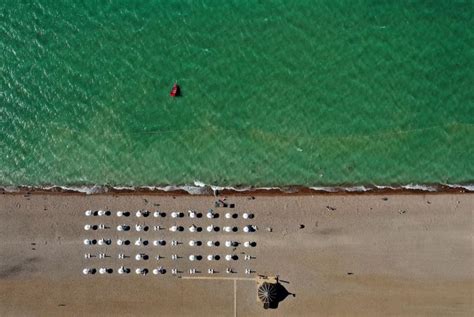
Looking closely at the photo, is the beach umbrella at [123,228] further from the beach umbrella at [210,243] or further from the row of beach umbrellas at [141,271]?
the beach umbrella at [210,243]

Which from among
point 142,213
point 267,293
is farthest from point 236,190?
point 267,293

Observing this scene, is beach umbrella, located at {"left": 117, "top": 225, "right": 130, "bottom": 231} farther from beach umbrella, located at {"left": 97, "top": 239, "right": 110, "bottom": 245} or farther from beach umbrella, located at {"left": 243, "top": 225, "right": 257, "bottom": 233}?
beach umbrella, located at {"left": 243, "top": 225, "right": 257, "bottom": 233}

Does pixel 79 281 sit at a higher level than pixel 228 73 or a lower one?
lower

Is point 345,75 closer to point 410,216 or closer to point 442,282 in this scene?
point 410,216

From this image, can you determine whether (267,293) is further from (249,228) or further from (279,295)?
(249,228)

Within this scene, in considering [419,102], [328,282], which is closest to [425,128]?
[419,102]

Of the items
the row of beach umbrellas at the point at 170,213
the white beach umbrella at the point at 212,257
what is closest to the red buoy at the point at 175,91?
the row of beach umbrellas at the point at 170,213
